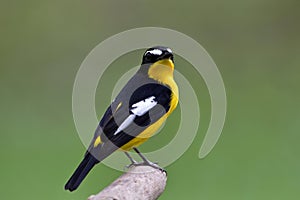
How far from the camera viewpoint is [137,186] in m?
2.76

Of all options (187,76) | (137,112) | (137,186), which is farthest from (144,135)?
(187,76)

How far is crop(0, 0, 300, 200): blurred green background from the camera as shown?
5.59 metres

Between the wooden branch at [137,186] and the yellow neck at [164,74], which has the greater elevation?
the yellow neck at [164,74]

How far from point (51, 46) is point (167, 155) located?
462cm

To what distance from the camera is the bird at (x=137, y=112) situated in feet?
9.99

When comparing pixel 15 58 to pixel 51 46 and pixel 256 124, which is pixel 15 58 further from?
pixel 256 124

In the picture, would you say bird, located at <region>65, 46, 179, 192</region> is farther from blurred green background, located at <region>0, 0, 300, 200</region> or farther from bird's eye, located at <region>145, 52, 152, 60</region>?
blurred green background, located at <region>0, 0, 300, 200</region>

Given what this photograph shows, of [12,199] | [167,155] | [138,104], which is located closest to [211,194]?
[12,199]

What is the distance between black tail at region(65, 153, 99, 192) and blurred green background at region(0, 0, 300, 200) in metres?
2.30

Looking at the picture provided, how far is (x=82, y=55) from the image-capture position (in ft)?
26.1

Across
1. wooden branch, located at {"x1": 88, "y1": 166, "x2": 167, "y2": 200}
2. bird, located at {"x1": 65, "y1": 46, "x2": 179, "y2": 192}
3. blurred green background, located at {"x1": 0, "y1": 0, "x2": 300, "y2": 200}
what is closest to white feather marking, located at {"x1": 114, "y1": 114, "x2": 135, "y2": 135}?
bird, located at {"x1": 65, "y1": 46, "x2": 179, "y2": 192}

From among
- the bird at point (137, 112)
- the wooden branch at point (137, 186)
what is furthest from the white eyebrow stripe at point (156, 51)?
the wooden branch at point (137, 186)

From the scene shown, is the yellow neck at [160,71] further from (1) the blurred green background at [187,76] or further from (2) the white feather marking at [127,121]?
(1) the blurred green background at [187,76]

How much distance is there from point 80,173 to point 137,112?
0.33 metres
